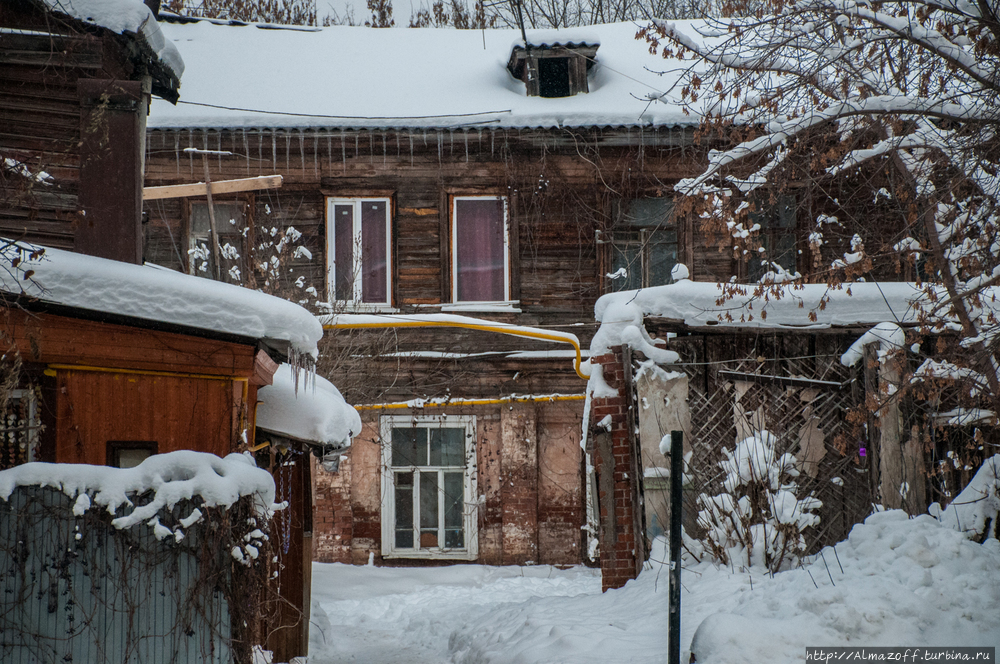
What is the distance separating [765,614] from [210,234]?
990 cm

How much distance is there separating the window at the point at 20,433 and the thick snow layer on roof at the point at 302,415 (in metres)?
A: 1.78

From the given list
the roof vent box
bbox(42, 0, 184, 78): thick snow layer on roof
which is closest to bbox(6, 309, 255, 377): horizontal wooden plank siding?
bbox(42, 0, 184, 78): thick snow layer on roof

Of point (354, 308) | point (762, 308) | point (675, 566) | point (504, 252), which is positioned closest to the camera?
point (675, 566)

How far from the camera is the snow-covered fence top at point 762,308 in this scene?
7102 mm

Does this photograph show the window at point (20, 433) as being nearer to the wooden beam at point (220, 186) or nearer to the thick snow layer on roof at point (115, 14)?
the thick snow layer on roof at point (115, 14)

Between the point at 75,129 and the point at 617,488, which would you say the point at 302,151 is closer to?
the point at 75,129

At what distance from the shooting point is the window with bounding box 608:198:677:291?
40.9ft

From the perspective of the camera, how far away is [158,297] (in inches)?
212

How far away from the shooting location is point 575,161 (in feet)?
41.0

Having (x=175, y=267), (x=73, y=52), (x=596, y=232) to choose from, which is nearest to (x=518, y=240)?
(x=596, y=232)

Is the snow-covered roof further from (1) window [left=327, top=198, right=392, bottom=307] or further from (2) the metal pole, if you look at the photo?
(1) window [left=327, top=198, right=392, bottom=307]

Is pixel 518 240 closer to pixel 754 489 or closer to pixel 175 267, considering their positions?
pixel 175 267

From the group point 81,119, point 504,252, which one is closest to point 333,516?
point 504,252

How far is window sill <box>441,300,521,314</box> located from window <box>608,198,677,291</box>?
4.71ft
